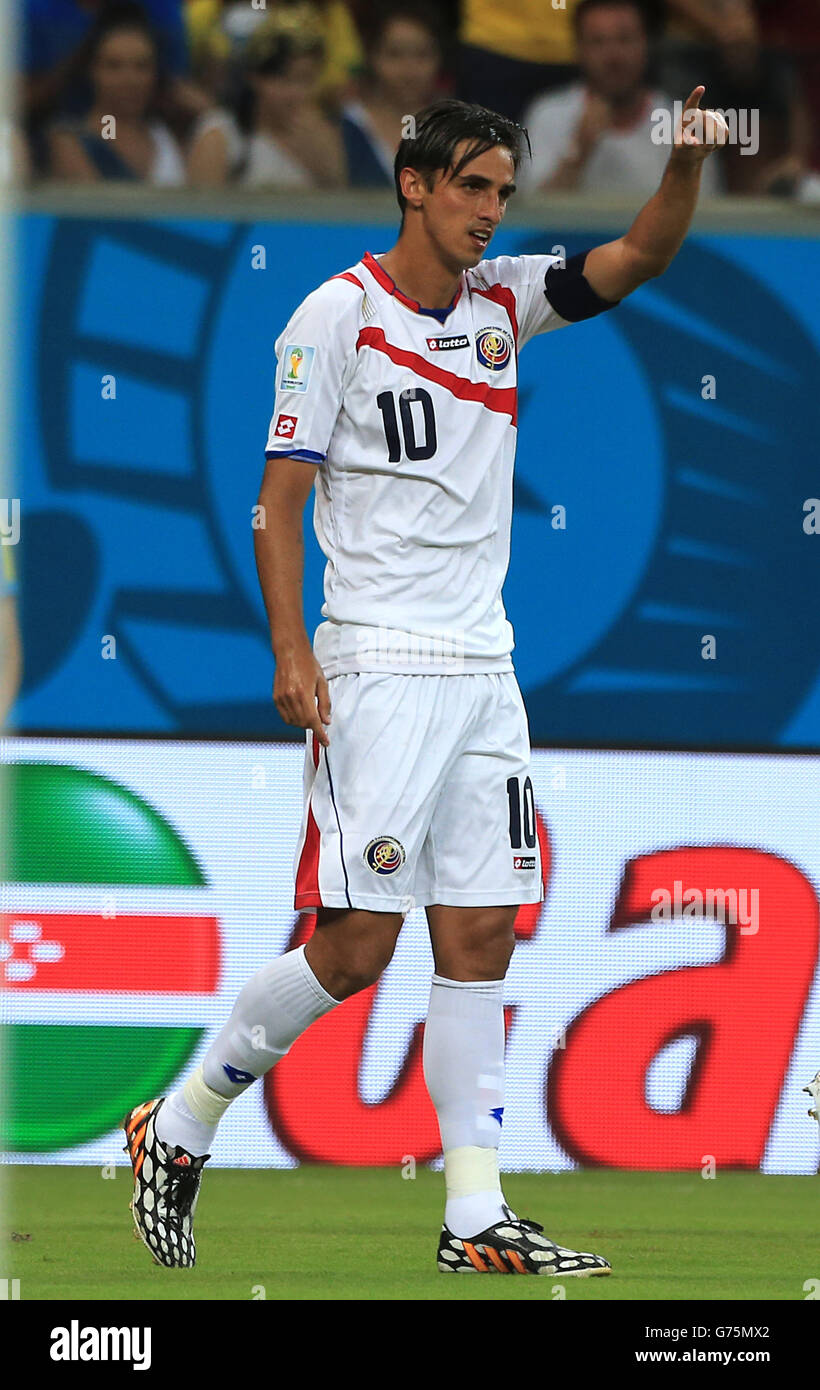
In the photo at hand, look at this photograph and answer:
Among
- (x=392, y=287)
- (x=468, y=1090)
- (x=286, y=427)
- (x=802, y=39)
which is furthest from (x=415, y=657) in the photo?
(x=802, y=39)

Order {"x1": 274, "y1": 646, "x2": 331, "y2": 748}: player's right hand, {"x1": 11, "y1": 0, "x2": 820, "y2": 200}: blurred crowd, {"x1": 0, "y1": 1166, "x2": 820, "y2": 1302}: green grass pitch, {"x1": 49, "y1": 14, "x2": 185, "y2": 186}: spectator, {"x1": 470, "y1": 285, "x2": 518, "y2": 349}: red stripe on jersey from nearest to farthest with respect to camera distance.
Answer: {"x1": 0, "y1": 1166, "x2": 820, "y2": 1302}: green grass pitch → {"x1": 274, "y1": 646, "x2": 331, "y2": 748}: player's right hand → {"x1": 470, "y1": 285, "x2": 518, "y2": 349}: red stripe on jersey → {"x1": 49, "y1": 14, "x2": 185, "y2": 186}: spectator → {"x1": 11, "y1": 0, "x2": 820, "y2": 200}: blurred crowd

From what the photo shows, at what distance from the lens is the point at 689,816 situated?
6.41 meters

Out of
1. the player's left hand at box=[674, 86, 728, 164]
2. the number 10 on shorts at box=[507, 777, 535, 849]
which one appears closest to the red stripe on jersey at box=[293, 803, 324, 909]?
the number 10 on shorts at box=[507, 777, 535, 849]

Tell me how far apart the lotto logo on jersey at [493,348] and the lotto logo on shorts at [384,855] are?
3.08ft

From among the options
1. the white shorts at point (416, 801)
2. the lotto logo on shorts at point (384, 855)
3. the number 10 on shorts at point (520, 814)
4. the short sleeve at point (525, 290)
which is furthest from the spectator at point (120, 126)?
the lotto logo on shorts at point (384, 855)

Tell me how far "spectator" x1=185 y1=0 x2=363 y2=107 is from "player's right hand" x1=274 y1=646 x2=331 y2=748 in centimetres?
383

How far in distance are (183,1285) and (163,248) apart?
3837 mm

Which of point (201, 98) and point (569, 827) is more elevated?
point (201, 98)

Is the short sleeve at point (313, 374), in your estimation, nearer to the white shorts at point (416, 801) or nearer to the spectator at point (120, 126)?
the white shorts at point (416, 801)

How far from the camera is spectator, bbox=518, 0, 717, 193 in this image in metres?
7.01

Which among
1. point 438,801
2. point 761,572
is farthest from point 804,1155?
point 438,801

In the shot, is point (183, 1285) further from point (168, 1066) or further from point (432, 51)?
point (432, 51)

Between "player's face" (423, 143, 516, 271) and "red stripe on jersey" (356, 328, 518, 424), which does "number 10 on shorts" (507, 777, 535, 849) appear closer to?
"red stripe on jersey" (356, 328, 518, 424)

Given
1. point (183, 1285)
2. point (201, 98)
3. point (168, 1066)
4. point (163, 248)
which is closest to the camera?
point (183, 1285)
